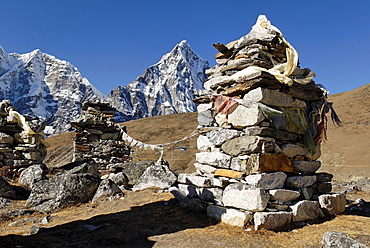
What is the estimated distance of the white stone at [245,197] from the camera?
4.28 meters

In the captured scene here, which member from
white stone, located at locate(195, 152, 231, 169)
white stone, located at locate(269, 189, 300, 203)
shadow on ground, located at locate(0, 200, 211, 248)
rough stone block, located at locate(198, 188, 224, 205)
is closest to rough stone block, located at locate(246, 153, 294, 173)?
white stone, located at locate(269, 189, 300, 203)

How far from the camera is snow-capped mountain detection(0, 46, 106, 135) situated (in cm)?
12520

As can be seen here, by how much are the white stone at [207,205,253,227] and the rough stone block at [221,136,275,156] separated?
1046mm

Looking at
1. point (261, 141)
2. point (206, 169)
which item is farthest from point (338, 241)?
point (206, 169)

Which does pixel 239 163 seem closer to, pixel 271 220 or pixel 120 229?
pixel 271 220

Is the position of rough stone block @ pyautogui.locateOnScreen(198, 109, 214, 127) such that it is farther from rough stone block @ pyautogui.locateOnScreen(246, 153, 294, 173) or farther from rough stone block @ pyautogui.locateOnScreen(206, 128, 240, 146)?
rough stone block @ pyautogui.locateOnScreen(246, 153, 294, 173)

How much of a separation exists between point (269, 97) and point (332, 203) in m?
2.46

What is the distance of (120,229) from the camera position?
15.5 feet

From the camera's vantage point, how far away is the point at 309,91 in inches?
223

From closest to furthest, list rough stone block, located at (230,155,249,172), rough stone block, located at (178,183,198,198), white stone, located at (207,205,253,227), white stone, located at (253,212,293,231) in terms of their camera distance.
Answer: white stone, located at (253,212,293,231), white stone, located at (207,205,253,227), rough stone block, located at (230,155,249,172), rough stone block, located at (178,183,198,198)

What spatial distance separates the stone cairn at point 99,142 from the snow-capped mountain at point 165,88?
3516 inches

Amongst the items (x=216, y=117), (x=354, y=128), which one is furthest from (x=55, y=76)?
(x=216, y=117)

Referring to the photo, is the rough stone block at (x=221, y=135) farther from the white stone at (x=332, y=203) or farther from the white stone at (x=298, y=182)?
the white stone at (x=332, y=203)

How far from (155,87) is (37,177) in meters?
125
